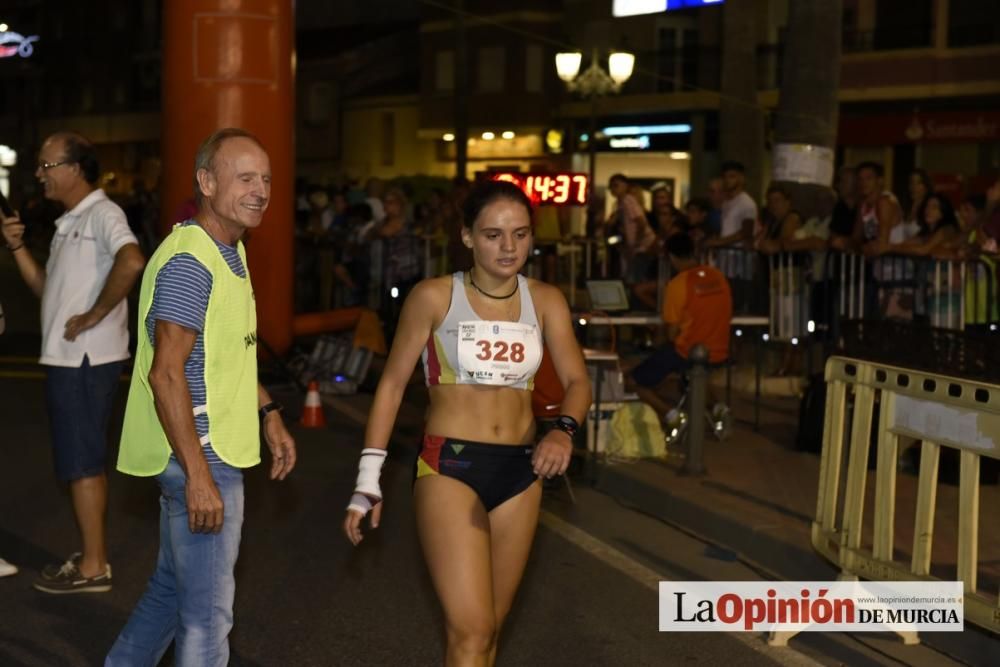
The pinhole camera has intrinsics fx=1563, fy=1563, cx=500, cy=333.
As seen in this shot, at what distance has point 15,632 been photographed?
6.62 meters

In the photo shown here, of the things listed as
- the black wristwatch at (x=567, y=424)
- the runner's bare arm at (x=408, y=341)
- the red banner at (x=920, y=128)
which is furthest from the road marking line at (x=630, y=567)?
the red banner at (x=920, y=128)

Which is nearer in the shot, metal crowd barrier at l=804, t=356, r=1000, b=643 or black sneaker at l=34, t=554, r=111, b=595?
metal crowd barrier at l=804, t=356, r=1000, b=643

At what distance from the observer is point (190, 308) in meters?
4.47

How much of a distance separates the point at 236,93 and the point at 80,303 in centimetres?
1001

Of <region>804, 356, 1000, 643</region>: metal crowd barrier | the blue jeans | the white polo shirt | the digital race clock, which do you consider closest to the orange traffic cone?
Answer: the digital race clock

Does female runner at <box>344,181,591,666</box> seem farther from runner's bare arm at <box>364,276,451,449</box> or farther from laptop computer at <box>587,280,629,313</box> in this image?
laptop computer at <box>587,280,629,313</box>

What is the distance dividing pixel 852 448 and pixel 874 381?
0.37 metres

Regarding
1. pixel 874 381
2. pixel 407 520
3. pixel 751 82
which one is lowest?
pixel 407 520

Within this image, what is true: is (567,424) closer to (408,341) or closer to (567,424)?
(567,424)

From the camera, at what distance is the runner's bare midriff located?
496cm

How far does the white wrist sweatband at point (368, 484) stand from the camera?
15.8 ft

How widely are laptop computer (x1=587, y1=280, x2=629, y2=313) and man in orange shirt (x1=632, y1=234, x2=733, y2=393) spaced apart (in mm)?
844

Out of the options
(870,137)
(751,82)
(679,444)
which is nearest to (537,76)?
(870,137)

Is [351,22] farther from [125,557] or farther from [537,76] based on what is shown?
[125,557]
